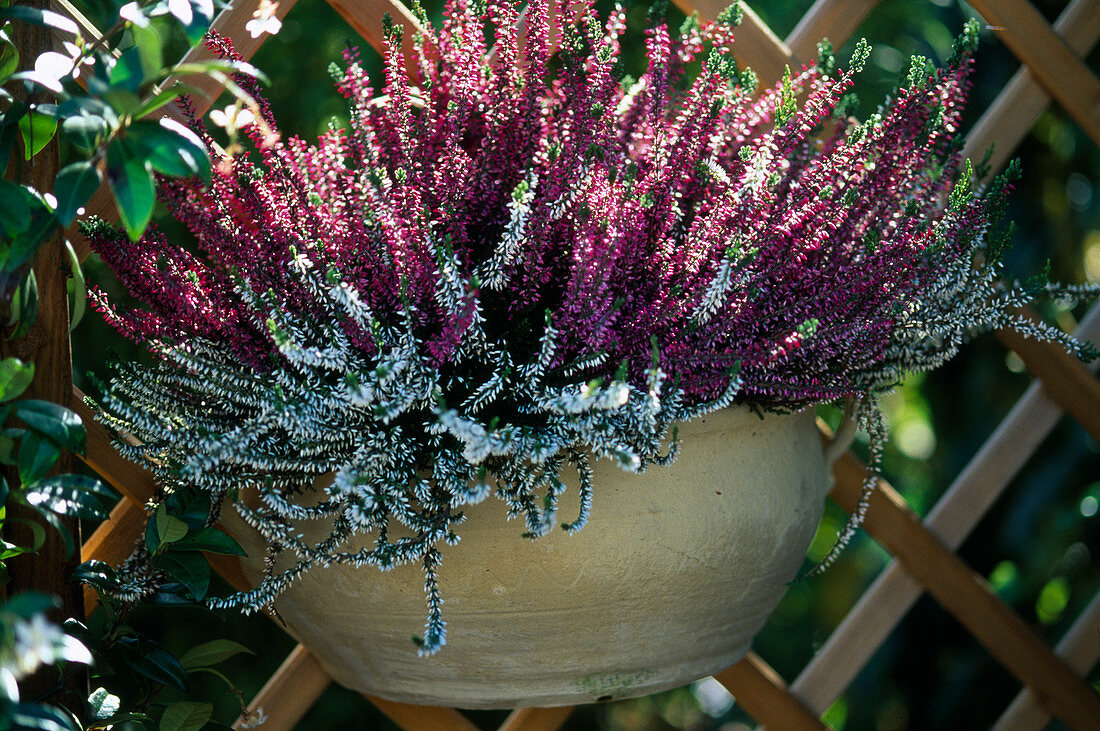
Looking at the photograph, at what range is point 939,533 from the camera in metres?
1.18

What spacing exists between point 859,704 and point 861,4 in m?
1.36

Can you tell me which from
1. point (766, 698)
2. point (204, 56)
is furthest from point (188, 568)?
point (766, 698)

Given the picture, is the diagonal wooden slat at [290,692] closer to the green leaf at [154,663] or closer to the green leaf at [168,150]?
the green leaf at [154,663]

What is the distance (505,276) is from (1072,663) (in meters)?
1.02

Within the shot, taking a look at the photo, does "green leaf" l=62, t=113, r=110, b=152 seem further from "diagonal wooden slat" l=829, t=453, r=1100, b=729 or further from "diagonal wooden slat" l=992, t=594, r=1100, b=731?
"diagonal wooden slat" l=992, t=594, r=1100, b=731

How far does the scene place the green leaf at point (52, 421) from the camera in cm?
57

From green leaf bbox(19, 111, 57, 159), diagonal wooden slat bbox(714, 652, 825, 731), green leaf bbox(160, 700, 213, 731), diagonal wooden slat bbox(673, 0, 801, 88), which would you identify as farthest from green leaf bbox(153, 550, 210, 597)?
diagonal wooden slat bbox(673, 0, 801, 88)

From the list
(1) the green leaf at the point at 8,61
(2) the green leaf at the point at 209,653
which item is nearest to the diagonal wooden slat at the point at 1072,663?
(2) the green leaf at the point at 209,653

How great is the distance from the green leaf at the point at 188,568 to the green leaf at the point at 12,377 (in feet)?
0.65

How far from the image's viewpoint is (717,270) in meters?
0.65

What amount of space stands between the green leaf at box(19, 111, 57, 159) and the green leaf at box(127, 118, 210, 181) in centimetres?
23

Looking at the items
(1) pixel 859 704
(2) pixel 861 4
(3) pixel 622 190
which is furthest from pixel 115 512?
(1) pixel 859 704

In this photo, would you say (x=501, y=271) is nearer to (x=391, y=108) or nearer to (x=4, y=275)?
(x=391, y=108)

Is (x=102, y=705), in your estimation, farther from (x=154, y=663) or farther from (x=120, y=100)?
(x=120, y=100)
